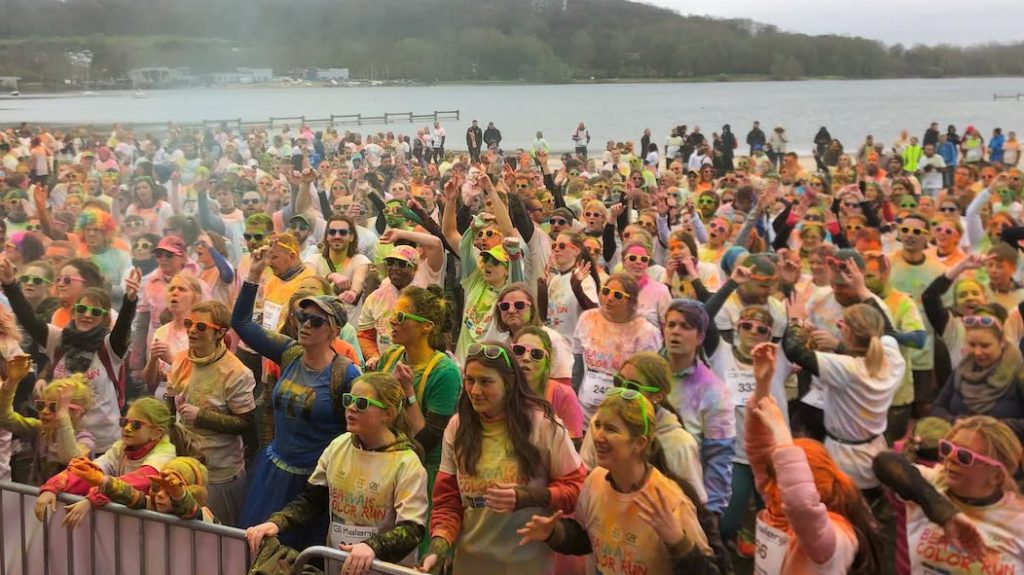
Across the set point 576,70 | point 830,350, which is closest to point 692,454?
point 830,350

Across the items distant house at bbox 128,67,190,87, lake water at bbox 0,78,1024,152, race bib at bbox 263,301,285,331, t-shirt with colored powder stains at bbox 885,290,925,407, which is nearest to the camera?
t-shirt with colored powder stains at bbox 885,290,925,407

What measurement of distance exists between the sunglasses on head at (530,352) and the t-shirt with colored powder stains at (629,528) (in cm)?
97

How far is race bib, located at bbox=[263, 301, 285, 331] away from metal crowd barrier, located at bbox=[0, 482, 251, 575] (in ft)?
7.63

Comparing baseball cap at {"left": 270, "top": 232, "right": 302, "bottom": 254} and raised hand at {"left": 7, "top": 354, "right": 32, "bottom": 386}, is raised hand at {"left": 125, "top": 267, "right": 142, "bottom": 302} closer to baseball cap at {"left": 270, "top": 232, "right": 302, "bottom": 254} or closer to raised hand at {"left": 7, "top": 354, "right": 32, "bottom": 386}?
raised hand at {"left": 7, "top": 354, "right": 32, "bottom": 386}

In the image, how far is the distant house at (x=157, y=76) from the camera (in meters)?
92.7

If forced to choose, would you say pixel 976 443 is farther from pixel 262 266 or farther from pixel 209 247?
pixel 209 247

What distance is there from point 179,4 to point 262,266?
103364mm

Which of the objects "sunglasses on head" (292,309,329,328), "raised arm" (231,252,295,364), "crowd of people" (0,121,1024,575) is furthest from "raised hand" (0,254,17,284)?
"sunglasses on head" (292,309,329,328)

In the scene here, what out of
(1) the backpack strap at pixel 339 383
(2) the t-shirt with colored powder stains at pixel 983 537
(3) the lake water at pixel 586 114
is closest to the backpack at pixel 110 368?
(1) the backpack strap at pixel 339 383

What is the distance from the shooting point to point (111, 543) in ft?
14.7

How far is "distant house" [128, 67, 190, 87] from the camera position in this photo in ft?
304

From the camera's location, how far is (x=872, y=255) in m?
7.17

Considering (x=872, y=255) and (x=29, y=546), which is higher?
(x=872, y=255)

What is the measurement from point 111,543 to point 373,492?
1151 mm
